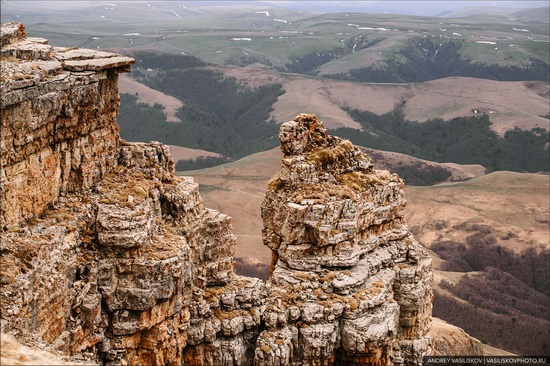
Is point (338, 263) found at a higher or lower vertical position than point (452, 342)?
higher

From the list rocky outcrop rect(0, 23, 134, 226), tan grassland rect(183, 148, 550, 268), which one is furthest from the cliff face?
Result: tan grassland rect(183, 148, 550, 268)

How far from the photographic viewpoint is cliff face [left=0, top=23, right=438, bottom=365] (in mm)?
21672

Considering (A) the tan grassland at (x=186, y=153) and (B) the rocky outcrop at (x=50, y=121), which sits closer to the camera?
(B) the rocky outcrop at (x=50, y=121)

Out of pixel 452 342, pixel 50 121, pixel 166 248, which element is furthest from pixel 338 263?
pixel 452 342

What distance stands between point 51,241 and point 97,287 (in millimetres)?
2522

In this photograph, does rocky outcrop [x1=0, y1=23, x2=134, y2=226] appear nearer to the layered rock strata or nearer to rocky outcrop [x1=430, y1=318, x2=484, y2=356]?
the layered rock strata

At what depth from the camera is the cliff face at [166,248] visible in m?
21.7

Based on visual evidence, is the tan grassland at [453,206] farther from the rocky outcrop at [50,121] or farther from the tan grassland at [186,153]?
the rocky outcrop at [50,121]

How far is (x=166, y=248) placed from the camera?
25.0 m

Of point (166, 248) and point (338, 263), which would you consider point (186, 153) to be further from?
point (166, 248)

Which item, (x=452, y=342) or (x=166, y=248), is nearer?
(x=166, y=248)

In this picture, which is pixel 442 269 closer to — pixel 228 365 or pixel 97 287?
pixel 228 365

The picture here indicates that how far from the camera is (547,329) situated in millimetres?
69625

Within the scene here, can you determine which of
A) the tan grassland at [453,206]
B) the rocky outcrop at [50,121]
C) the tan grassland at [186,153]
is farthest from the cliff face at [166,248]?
the tan grassland at [186,153]
